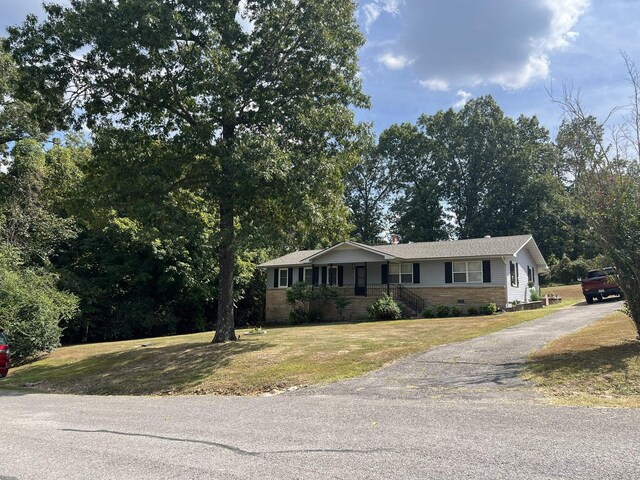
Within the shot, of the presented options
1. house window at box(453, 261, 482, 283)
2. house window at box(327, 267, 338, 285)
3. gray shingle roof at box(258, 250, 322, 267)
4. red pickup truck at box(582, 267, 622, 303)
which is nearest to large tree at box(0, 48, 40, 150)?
gray shingle roof at box(258, 250, 322, 267)

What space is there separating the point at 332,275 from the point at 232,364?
18.5m

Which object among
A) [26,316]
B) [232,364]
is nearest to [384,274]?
[232,364]

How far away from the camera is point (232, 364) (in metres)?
12.6

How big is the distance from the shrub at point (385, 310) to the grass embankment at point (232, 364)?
24.6ft

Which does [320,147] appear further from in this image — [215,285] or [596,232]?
[215,285]

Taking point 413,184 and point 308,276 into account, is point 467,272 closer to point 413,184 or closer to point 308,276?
point 308,276

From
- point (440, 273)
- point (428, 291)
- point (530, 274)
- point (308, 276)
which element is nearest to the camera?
point (440, 273)

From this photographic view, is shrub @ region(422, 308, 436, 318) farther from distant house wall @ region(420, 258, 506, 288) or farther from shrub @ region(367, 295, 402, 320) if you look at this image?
distant house wall @ region(420, 258, 506, 288)

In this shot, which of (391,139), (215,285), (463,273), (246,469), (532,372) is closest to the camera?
(246,469)

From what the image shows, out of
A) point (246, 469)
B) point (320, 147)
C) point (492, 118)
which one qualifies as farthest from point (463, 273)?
point (492, 118)

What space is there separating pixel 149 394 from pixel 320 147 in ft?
28.9

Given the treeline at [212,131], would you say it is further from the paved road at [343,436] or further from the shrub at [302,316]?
the shrub at [302,316]

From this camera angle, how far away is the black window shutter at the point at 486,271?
25.6 metres

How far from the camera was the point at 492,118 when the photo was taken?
5900 cm
